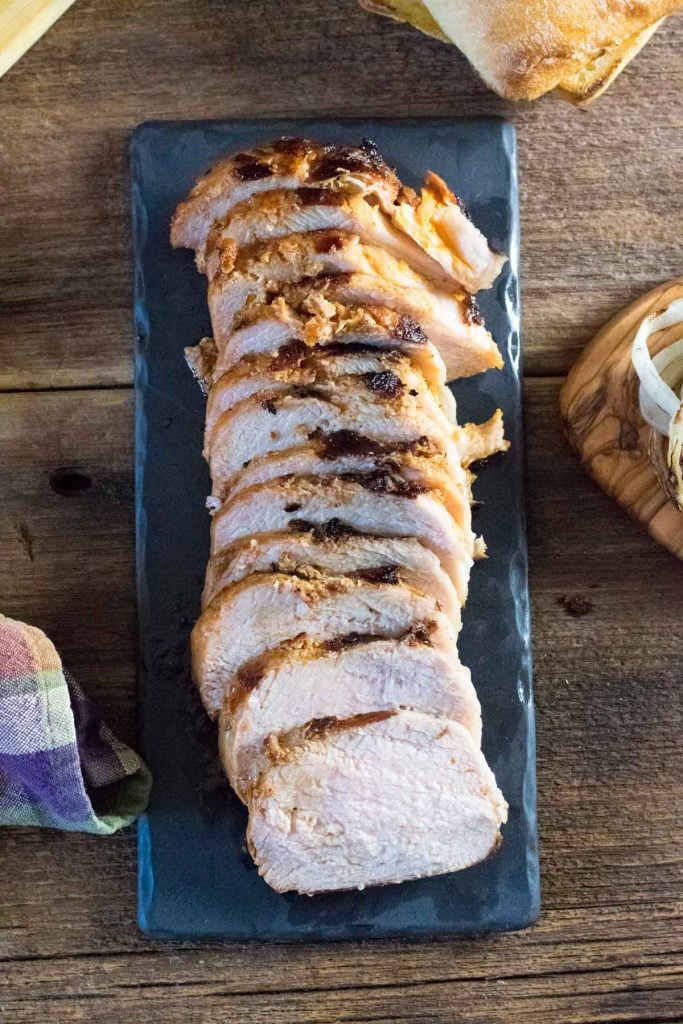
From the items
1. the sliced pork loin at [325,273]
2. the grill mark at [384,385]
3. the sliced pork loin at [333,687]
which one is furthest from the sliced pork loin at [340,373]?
the sliced pork loin at [333,687]

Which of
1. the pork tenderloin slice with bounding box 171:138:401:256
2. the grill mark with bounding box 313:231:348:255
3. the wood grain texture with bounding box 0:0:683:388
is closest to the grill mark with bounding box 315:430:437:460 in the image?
the grill mark with bounding box 313:231:348:255

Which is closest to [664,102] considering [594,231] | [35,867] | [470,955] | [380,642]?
[594,231]

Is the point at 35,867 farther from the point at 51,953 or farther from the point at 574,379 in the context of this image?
the point at 574,379

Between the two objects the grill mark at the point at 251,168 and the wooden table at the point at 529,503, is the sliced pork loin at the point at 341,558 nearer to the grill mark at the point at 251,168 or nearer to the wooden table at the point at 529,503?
the wooden table at the point at 529,503

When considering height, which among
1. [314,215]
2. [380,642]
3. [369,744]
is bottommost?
[369,744]

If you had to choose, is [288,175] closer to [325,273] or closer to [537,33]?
[325,273]
